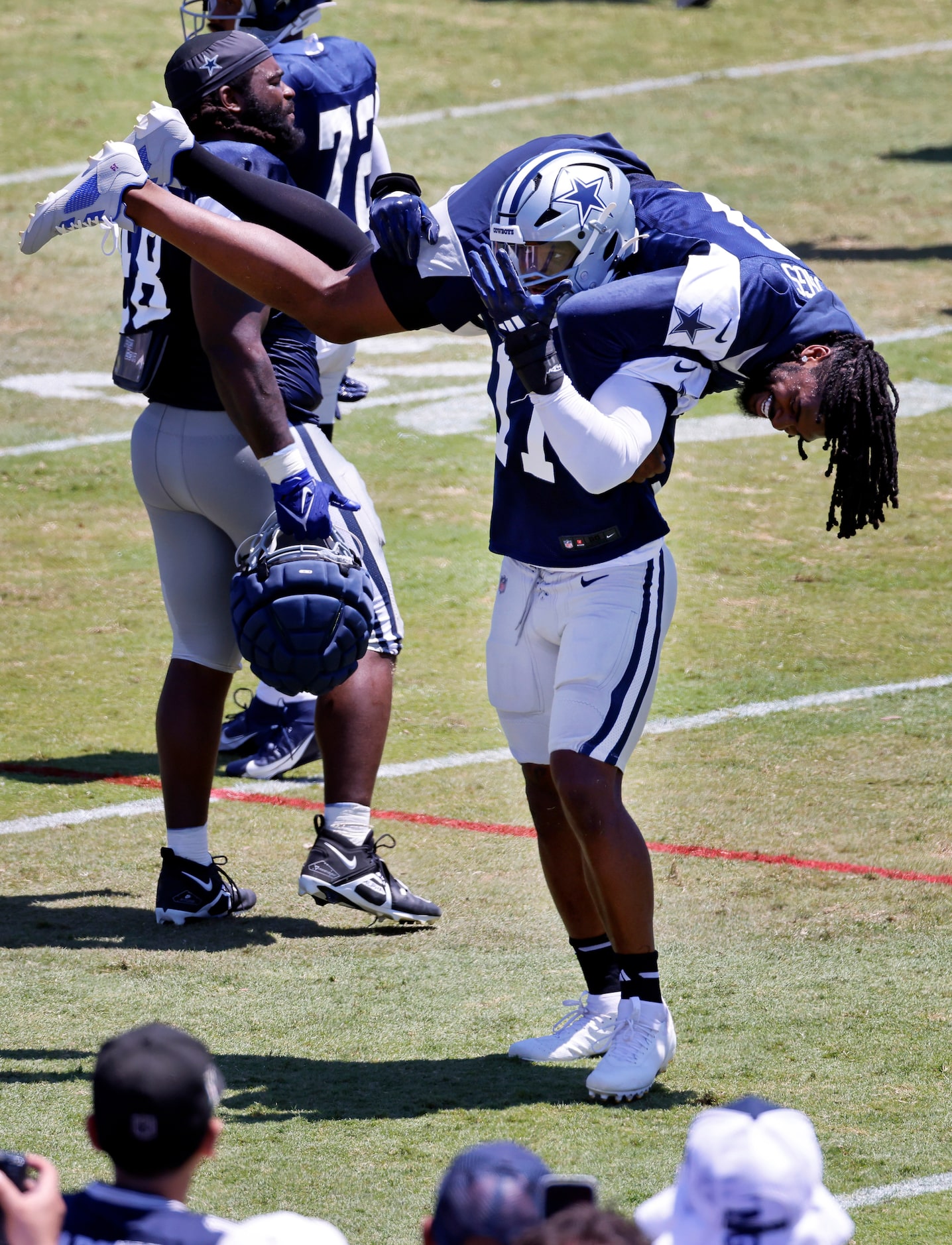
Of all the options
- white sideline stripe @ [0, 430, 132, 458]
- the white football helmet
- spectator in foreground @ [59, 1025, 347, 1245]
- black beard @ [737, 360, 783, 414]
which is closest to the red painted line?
black beard @ [737, 360, 783, 414]

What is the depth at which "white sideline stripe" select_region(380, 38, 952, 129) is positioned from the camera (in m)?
18.4

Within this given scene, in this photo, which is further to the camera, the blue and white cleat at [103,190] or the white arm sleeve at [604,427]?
the blue and white cleat at [103,190]

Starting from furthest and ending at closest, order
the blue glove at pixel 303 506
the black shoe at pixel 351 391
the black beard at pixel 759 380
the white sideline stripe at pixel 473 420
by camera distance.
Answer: the white sideline stripe at pixel 473 420 → the black shoe at pixel 351 391 → the blue glove at pixel 303 506 → the black beard at pixel 759 380

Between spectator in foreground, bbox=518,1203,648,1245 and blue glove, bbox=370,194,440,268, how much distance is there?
2.80 metres

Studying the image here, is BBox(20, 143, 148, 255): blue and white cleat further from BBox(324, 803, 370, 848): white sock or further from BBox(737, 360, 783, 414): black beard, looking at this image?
BBox(324, 803, 370, 848): white sock

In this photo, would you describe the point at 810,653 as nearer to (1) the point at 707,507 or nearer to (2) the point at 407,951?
(1) the point at 707,507

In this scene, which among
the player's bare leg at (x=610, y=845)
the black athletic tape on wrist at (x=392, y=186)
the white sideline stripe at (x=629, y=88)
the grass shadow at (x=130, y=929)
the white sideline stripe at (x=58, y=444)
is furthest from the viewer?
the white sideline stripe at (x=629, y=88)

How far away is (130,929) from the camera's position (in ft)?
17.0

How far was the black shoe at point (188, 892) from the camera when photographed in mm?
5195

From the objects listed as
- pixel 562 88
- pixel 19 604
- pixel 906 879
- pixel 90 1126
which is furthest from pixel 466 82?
pixel 90 1126

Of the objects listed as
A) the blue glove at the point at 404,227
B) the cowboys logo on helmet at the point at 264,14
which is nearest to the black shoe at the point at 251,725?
the cowboys logo on helmet at the point at 264,14

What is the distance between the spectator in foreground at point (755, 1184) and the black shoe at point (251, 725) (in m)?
4.71

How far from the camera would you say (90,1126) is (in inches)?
90.7

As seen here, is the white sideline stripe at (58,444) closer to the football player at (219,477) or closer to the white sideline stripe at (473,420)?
the white sideline stripe at (473,420)
